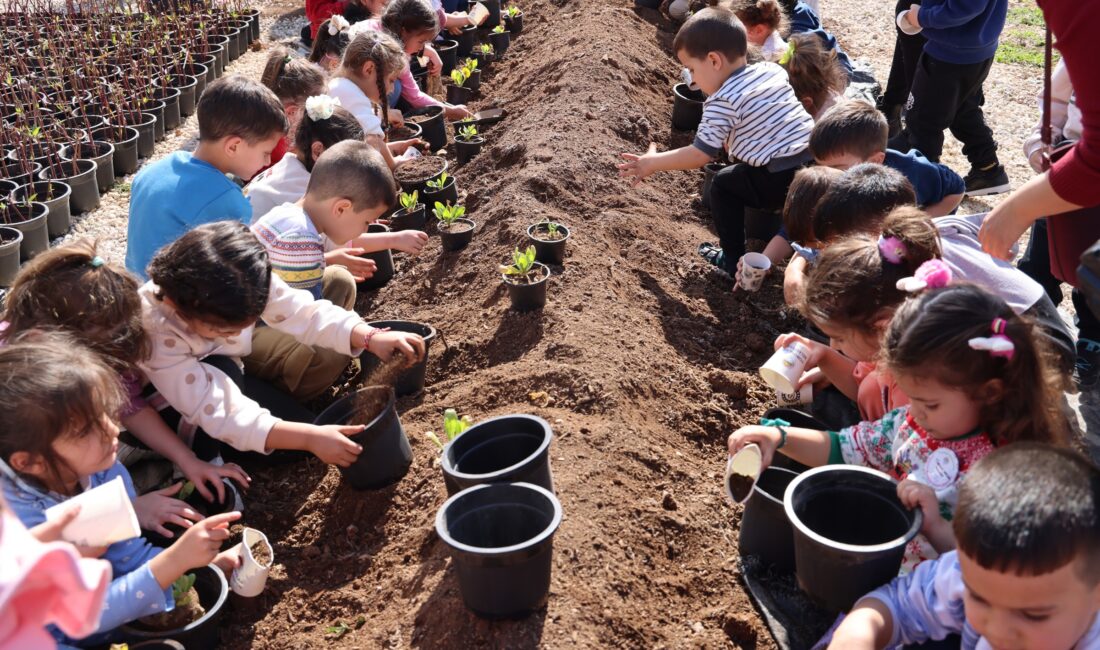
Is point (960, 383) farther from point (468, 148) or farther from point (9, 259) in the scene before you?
point (9, 259)

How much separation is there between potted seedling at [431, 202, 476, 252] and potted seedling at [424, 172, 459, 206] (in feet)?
1.64

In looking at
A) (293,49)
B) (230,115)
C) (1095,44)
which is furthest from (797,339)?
(293,49)

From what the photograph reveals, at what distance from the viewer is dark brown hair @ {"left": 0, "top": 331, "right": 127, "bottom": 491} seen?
2.26 m

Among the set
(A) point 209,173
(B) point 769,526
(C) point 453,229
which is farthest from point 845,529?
(C) point 453,229

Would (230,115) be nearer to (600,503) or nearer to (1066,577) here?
(600,503)

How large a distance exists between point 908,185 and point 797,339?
0.78m

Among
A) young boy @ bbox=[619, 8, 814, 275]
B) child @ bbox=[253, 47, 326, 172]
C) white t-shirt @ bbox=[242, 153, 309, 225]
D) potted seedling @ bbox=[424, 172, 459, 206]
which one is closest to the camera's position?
white t-shirt @ bbox=[242, 153, 309, 225]

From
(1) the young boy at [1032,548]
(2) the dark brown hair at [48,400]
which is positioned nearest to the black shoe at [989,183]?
(1) the young boy at [1032,548]

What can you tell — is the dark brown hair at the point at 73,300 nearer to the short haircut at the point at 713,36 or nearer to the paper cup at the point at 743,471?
the paper cup at the point at 743,471

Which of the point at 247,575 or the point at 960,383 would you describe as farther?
the point at 247,575

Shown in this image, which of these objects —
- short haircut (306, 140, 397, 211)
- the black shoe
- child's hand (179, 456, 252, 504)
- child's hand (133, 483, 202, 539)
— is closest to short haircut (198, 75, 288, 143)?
short haircut (306, 140, 397, 211)

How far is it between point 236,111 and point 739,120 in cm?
249

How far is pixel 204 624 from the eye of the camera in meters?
2.49

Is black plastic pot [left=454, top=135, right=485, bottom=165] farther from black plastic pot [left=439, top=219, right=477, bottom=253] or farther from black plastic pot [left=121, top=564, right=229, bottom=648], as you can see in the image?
black plastic pot [left=121, top=564, right=229, bottom=648]
